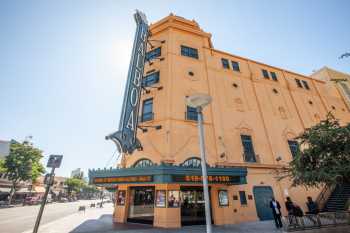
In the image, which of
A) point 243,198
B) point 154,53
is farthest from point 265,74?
point 243,198

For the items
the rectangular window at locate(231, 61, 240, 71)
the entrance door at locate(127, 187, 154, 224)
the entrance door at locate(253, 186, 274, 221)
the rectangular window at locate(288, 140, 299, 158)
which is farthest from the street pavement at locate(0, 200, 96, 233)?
the rectangular window at locate(231, 61, 240, 71)

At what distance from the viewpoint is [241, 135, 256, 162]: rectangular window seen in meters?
15.8

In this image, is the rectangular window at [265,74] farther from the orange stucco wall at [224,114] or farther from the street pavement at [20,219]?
the street pavement at [20,219]

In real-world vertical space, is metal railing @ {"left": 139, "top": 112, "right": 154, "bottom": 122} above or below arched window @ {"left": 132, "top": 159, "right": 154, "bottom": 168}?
above

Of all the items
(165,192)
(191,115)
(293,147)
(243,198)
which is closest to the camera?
(165,192)

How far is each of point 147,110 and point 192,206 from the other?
858cm

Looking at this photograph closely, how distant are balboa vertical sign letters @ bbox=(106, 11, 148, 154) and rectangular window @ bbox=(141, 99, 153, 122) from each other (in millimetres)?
2178

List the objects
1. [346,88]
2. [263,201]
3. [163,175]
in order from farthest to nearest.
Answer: [346,88]
[263,201]
[163,175]

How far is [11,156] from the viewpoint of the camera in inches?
1294

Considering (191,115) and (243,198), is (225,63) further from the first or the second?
(243,198)

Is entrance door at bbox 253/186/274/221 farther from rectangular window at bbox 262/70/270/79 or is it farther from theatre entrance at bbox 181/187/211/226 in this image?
rectangular window at bbox 262/70/270/79

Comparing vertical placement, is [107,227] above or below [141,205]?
below

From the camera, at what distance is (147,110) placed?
15938mm

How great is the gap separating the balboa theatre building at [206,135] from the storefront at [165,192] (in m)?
0.06
